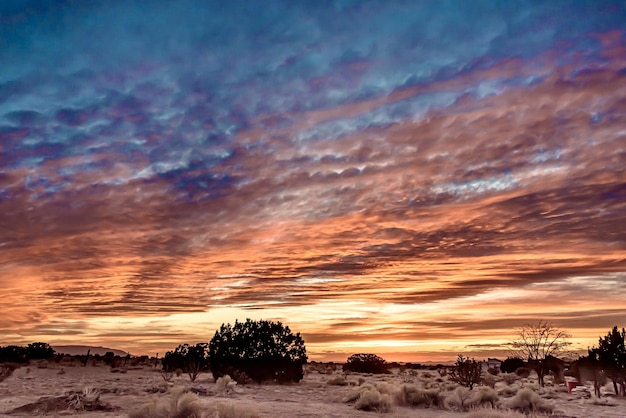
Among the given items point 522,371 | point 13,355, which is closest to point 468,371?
point 522,371

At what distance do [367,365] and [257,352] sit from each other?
2426 centimetres

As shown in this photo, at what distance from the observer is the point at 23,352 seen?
67938 millimetres

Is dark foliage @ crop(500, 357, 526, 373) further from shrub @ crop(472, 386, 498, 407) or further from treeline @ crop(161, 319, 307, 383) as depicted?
shrub @ crop(472, 386, 498, 407)

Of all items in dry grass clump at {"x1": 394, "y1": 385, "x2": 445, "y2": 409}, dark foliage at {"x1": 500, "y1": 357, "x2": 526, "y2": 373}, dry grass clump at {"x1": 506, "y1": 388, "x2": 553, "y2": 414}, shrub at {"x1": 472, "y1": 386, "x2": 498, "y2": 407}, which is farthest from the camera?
dark foliage at {"x1": 500, "y1": 357, "x2": 526, "y2": 373}

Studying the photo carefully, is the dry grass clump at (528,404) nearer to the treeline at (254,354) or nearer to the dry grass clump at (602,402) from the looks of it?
the dry grass clump at (602,402)

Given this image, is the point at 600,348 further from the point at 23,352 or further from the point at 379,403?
the point at 23,352

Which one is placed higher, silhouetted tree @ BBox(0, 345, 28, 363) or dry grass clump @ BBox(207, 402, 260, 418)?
silhouetted tree @ BBox(0, 345, 28, 363)

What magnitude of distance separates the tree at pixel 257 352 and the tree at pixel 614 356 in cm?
2218

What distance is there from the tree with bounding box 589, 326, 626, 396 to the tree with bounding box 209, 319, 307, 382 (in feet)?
72.8

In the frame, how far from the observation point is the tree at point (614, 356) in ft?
112

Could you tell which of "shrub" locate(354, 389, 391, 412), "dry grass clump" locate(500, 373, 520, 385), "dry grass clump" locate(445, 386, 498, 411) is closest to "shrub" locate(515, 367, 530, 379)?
"dry grass clump" locate(500, 373, 520, 385)

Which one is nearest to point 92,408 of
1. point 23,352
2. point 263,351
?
point 263,351

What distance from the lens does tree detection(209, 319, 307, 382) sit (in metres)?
44.2

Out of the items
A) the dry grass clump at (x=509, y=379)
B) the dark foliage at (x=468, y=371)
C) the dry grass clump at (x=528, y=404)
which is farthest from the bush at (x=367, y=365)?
the dry grass clump at (x=528, y=404)
